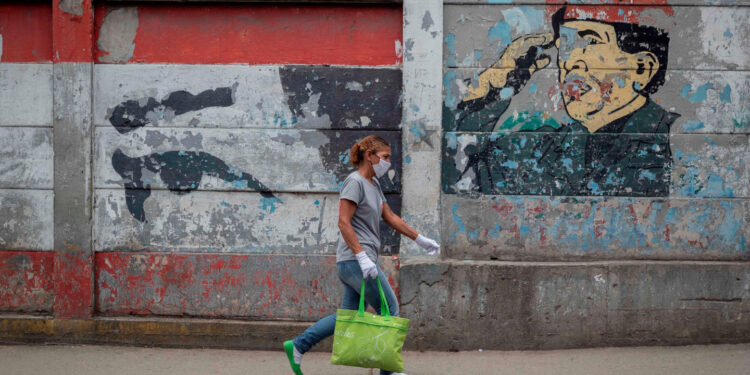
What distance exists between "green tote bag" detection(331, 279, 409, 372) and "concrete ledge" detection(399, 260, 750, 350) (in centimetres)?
145

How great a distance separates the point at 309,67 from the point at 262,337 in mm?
2241

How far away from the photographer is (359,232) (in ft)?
14.8

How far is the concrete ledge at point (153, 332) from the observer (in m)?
5.77

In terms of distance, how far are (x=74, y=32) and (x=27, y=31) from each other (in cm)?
47

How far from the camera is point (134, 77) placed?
19.4 ft

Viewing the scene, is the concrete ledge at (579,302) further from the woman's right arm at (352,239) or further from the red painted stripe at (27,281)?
the red painted stripe at (27,281)

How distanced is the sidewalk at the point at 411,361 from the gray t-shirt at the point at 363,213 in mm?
1148

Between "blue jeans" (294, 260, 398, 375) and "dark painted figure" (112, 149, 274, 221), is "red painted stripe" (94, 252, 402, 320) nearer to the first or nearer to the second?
"dark painted figure" (112, 149, 274, 221)

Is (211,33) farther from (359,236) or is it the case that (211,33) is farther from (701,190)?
(701,190)

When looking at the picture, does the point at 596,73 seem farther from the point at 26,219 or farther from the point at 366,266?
the point at 26,219

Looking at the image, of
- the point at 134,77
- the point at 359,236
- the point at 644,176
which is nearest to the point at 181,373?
the point at 359,236

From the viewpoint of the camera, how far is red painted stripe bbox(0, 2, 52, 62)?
5945 mm

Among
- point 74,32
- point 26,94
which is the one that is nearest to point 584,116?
point 74,32

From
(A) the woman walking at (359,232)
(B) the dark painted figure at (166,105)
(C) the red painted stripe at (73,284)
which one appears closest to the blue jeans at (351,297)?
(A) the woman walking at (359,232)
